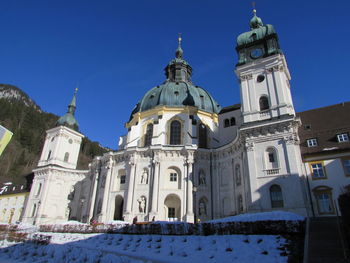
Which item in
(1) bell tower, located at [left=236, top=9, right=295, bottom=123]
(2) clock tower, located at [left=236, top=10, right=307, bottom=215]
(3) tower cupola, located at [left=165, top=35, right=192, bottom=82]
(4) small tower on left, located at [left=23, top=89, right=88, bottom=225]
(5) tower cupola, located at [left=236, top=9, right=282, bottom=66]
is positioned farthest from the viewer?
(3) tower cupola, located at [left=165, top=35, right=192, bottom=82]

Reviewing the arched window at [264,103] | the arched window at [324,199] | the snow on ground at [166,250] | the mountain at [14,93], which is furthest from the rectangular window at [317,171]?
the mountain at [14,93]

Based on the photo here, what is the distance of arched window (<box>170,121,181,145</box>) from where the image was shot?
39.5 m

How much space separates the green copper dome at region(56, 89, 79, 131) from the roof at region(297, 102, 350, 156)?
40.5m

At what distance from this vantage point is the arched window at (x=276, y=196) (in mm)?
24033

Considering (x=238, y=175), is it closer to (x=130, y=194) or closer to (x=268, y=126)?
(x=268, y=126)

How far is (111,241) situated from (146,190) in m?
14.8

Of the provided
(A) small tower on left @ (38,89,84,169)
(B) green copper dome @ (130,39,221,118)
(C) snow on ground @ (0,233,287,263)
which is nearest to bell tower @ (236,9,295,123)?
(B) green copper dome @ (130,39,221,118)

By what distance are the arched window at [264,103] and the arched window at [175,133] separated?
45.3 feet

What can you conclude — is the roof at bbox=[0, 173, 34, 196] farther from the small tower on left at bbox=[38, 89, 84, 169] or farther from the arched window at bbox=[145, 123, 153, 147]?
the arched window at bbox=[145, 123, 153, 147]

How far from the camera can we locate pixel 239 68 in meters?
32.2

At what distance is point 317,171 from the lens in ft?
79.4

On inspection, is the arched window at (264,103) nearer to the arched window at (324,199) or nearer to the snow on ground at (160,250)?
the arched window at (324,199)

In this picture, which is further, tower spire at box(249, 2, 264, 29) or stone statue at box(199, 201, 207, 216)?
tower spire at box(249, 2, 264, 29)

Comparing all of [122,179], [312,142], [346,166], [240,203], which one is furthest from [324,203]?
[122,179]
